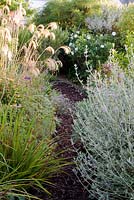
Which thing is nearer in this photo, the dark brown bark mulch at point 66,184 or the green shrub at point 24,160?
the green shrub at point 24,160

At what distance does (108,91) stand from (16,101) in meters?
1.62

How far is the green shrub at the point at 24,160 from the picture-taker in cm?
355

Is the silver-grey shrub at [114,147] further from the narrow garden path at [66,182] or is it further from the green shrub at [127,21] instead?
the green shrub at [127,21]

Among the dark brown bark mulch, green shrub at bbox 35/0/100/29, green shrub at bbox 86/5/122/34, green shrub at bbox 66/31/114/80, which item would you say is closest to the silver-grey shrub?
the dark brown bark mulch

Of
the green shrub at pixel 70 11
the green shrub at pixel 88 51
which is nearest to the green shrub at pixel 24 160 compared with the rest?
the green shrub at pixel 88 51

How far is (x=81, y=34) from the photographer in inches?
365

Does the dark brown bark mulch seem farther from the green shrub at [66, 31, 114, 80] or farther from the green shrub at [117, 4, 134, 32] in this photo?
the green shrub at [117, 4, 134, 32]

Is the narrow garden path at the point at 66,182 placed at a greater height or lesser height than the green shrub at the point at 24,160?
lesser

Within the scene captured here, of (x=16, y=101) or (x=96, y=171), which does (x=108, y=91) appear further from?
(x=16, y=101)

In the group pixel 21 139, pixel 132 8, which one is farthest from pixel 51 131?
pixel 132 8

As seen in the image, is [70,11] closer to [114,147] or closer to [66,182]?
[66,182]

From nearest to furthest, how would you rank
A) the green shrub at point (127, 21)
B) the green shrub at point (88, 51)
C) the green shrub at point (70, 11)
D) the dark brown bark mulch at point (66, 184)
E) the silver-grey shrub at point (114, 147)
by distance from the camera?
the silver-grey shrub at point (114, 147) < the dark brown bark mulch at point (66, 184) < the green shrub at point (88, 51) < the green shrub at point (127, 21) < the green shrub at point (70, 11)

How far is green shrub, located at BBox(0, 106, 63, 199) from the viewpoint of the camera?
355 centimetres

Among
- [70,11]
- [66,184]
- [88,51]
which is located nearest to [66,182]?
[66,184]
